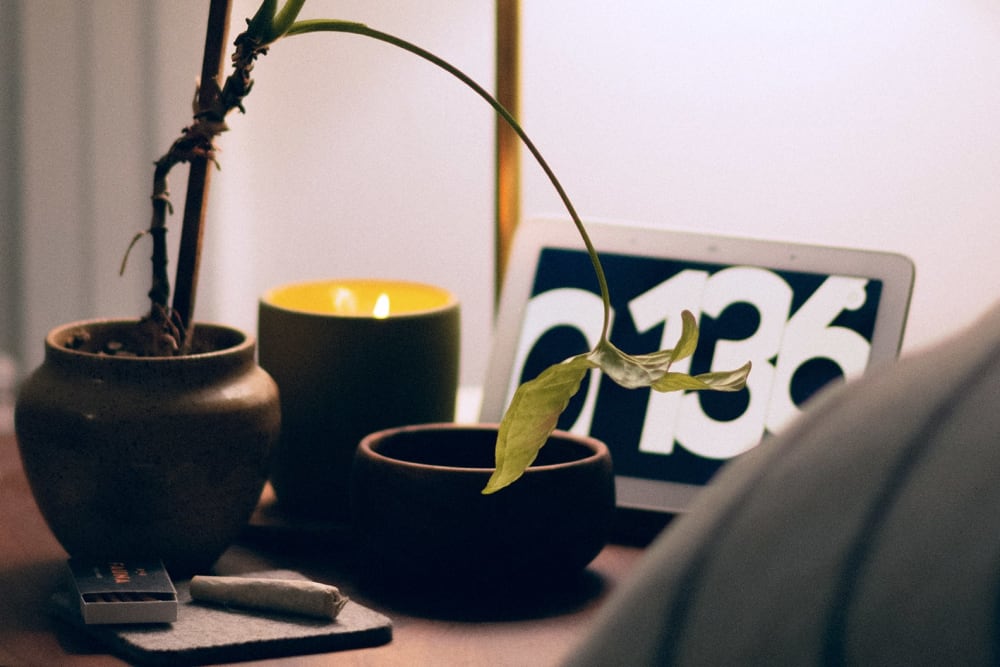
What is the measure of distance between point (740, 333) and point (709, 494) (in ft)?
1.61

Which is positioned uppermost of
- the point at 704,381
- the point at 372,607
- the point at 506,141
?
the point at 506,141

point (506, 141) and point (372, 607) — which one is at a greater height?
point (506, 141)

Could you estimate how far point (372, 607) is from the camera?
1.86 feet

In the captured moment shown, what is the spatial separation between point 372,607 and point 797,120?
A: 0.64 m

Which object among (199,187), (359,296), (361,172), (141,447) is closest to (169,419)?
(141,447)

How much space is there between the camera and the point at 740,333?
73cm

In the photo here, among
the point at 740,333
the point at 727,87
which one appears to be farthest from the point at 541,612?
the point at 727,87

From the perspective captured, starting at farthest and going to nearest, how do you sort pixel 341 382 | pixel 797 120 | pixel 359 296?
pixel 797 120 < pixel 359 296 < pixel 341 382

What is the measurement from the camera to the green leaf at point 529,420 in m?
0.52

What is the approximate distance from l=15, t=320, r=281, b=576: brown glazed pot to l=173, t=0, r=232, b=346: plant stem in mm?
47

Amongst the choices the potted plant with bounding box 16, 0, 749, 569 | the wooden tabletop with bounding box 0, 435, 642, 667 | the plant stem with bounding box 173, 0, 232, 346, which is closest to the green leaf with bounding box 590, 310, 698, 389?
the potted plant with bounding box 16, 0, 749, 569

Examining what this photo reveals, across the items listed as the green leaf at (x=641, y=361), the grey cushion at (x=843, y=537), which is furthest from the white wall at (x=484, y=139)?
the grey cushion at (x=843, y=537)

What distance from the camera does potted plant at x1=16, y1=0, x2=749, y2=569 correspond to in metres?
0.56

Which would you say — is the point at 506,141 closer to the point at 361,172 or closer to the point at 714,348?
the point at 714,348
